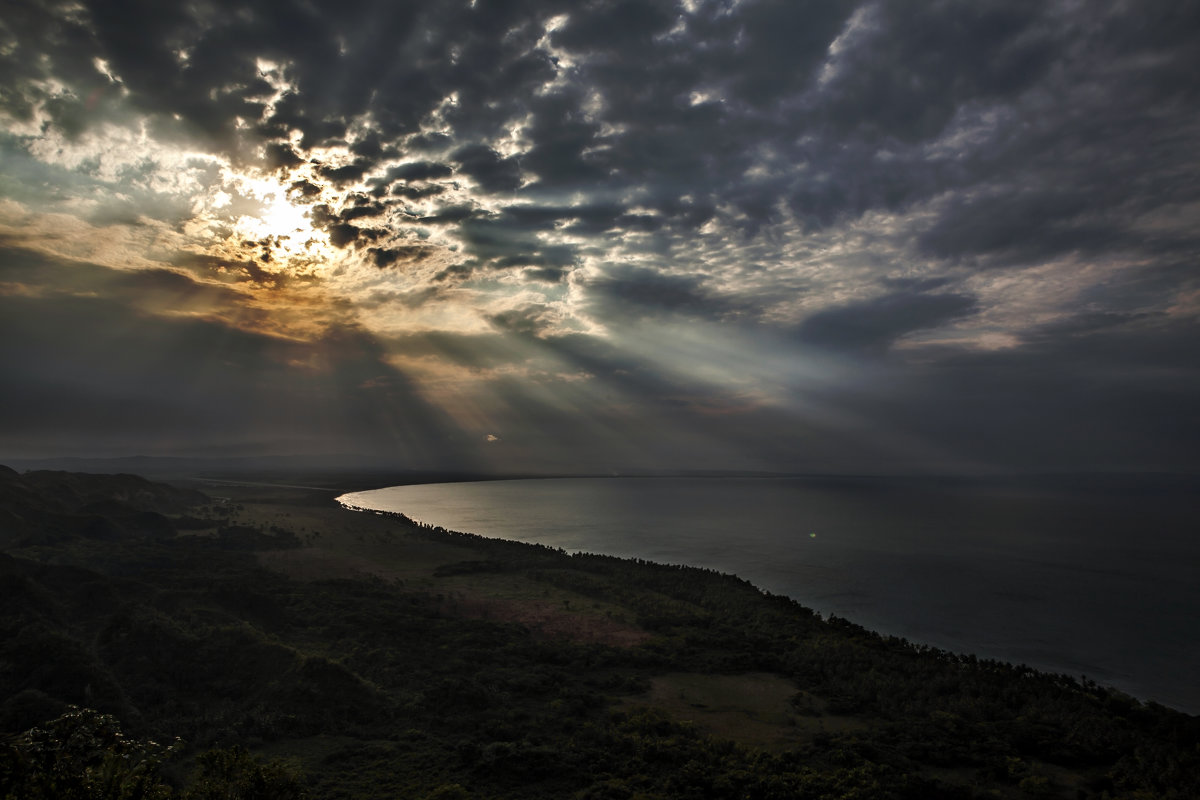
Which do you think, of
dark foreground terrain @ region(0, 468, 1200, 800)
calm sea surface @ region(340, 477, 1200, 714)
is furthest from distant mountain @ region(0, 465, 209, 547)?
calm sea surface @ region(340, 477, 1200, 714)

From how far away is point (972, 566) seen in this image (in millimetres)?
72875

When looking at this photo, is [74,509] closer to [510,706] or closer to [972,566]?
[510,706]

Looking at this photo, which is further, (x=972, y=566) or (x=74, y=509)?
(x=74, y=509)

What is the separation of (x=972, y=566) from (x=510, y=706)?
71.5 metres

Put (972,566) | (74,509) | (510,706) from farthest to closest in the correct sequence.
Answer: (74,509) → (972,566) → (510,706)

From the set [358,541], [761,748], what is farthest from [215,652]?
[358,541]

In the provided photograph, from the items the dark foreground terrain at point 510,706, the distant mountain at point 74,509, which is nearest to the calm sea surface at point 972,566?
the dark foreground terrain at point 510,706

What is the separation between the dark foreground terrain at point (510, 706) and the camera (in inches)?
734

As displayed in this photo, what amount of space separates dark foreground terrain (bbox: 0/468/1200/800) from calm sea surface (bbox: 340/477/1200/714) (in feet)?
34.8

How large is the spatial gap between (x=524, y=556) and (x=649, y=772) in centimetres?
5108

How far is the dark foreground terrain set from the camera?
1864cm

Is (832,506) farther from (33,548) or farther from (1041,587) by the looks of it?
(33,548)

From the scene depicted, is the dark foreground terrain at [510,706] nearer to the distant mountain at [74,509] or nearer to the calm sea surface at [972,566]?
the calm sea surface at [972,566]

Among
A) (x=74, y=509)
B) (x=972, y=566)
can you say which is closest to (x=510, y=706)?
(x=972, y=566)
